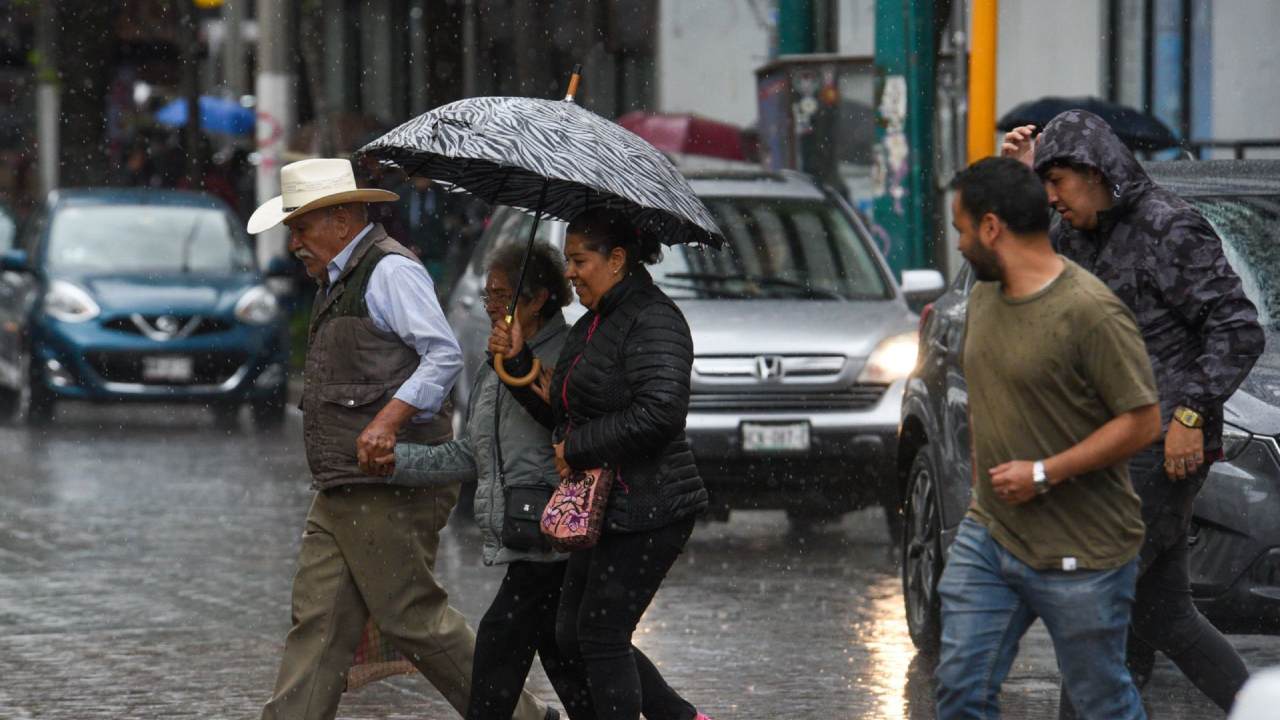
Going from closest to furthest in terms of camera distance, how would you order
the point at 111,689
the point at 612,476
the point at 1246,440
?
1. the point at 612,476
2. the point at 1246,440
3. the point at 111,689

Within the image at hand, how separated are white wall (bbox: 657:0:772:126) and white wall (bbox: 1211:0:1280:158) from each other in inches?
376

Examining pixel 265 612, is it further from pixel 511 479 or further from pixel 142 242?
pixel 142 242

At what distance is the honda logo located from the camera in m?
11.5

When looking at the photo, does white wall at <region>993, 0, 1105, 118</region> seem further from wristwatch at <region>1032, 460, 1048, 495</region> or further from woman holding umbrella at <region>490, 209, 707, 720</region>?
wristwatch at <region>1032, 460, 1048, 495</region>

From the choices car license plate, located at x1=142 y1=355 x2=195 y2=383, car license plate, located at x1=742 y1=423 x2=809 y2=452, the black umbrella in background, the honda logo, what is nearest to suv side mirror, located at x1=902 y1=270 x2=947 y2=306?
the honda logo

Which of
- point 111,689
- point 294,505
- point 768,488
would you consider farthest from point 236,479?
point 111,689

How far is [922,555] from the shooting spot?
8.80 meters

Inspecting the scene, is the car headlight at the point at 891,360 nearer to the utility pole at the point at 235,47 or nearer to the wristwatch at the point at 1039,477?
the wristwatch at the point at 1039,477

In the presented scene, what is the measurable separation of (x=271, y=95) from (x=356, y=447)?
1792cm

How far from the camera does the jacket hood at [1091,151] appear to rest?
6211mm

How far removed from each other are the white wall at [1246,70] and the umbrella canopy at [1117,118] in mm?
1738

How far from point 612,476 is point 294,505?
730cm

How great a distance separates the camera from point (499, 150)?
611 cm

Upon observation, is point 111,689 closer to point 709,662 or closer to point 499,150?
point 709,662
